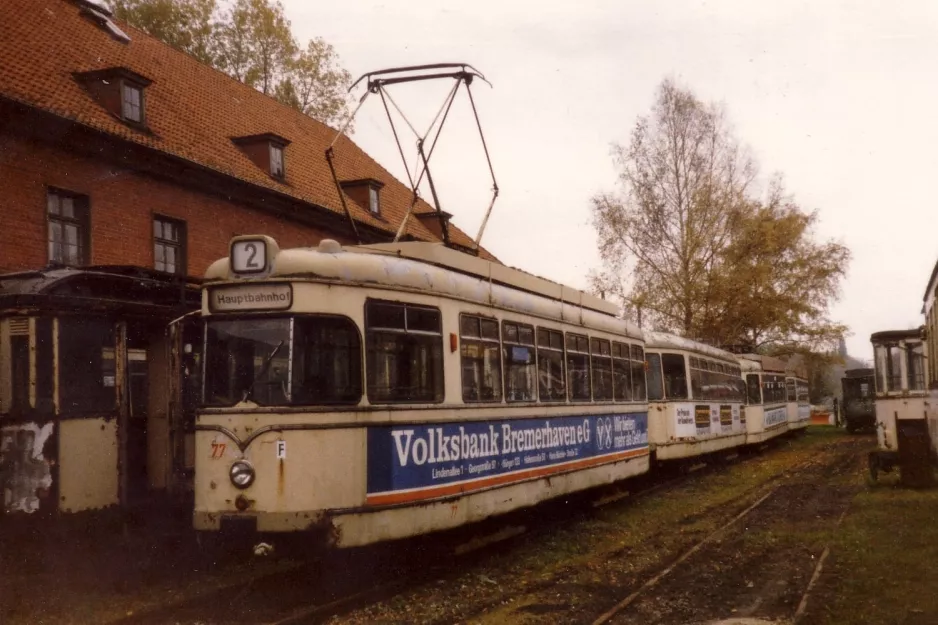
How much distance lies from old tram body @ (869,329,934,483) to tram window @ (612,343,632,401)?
4540 millimetres

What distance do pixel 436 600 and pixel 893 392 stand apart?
11.4m

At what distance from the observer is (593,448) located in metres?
12.6

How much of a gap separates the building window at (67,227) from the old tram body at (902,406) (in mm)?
13846

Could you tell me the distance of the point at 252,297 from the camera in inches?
311

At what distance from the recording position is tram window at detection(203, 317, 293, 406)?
7715 mm

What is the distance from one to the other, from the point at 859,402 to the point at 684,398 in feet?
81.4

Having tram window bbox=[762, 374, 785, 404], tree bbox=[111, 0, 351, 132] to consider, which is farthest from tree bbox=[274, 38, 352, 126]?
tram window bbox=[762, 374, 785, 404]

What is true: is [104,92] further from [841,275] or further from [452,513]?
[841,275]

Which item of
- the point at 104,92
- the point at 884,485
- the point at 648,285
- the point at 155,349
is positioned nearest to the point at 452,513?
the point at 155,349

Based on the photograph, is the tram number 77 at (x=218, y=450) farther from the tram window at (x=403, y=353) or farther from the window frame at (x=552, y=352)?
the window frame at (x=552, y=352)

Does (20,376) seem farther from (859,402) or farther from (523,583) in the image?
(859,402)

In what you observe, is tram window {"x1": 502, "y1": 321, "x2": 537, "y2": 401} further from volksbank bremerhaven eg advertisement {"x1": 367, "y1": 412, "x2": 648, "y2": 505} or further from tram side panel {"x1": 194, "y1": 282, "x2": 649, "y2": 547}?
tram side panel {"x1": 194, "y1": 282, "x2": 649, "y2": 547}

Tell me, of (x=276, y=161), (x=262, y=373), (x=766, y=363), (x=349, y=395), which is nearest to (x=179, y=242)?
(x=276, y=161)

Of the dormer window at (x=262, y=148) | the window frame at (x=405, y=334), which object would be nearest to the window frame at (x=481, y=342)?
the window frame at (x=405, y=334)
